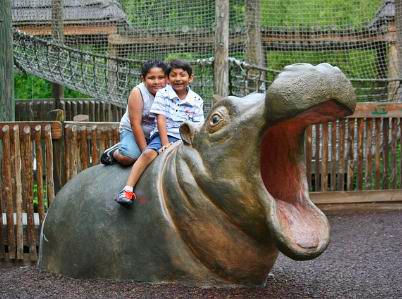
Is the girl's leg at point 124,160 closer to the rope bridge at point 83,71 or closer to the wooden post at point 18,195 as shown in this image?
the wooden post at point 18,195

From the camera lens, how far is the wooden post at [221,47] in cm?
933

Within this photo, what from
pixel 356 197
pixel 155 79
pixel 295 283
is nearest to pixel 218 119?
pixel 155 79

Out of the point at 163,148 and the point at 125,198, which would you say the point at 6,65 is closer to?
the point at 163,148

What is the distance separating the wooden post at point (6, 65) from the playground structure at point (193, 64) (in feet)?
0.10

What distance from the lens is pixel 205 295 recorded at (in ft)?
14.5

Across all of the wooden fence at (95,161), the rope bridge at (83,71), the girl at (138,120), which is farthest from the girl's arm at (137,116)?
the rope bridge at (83,71)

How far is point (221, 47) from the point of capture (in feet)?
30.7

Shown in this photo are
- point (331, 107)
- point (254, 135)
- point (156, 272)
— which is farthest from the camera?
point (156, 272)

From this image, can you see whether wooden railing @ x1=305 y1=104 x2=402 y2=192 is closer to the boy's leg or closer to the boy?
the boy

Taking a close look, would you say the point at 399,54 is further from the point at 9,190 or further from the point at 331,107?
the point at 331,107

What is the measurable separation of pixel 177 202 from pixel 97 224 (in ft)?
2.09

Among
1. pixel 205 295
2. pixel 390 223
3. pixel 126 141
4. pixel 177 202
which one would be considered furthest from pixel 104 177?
pixel 390 223

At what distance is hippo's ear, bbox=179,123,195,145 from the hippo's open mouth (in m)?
0.47

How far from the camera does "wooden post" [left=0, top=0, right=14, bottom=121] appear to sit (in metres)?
8.23
